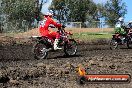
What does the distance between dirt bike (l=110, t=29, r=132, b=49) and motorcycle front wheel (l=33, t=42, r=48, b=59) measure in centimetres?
776

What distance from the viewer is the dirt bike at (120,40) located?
23.6 meters

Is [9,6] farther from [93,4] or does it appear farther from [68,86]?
[68,86]

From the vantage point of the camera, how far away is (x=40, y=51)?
54.4 ft

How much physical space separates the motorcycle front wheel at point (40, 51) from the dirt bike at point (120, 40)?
7755mm

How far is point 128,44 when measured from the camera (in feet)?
79.8

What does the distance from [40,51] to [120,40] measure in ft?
27.0

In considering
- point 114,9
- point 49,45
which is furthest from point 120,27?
point 114,9

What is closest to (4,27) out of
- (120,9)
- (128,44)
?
(128,44)

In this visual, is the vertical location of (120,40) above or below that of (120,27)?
below

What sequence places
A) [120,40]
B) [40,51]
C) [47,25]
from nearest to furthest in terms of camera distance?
[47,25] < [40,51] < [120,40]

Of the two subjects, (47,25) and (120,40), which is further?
(120,40)

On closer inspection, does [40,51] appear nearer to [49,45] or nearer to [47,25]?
[49,45]

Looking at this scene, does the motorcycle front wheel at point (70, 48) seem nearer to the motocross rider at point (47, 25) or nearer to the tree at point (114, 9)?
the motocross rider at point (47, 25)

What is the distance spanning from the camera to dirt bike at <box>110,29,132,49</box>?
23.6 metres
